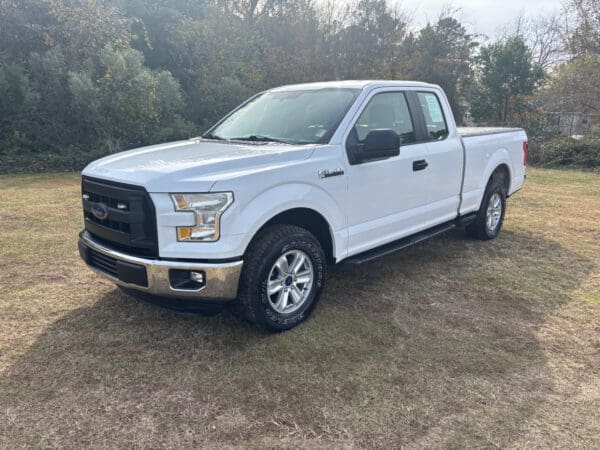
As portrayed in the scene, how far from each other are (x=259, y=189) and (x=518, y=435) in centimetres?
213

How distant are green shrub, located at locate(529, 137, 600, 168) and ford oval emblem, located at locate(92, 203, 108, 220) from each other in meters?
14.5

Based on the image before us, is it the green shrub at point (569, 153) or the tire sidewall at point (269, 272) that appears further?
the green shrub at point (569, 153)

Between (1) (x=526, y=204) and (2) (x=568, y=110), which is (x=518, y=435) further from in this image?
(2) (x=568, y=110)

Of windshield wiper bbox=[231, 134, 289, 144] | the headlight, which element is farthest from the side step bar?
the headlight

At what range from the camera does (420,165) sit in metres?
4.62

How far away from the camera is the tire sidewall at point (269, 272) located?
11.0 ft

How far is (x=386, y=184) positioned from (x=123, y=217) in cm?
→ 223

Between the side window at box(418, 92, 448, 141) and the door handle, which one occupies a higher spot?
the side window at box(418, 92, 448, 141)

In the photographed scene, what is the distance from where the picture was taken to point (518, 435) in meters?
2.57

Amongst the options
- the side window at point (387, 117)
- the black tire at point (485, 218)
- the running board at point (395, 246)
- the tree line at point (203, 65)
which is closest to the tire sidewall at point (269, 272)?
the running board at point (395, 246)

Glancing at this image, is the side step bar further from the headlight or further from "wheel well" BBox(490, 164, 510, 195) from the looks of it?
the headlight

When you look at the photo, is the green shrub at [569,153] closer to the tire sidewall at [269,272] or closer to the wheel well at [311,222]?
the wheel well at [311,222]

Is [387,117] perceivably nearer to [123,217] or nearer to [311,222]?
[311,222]

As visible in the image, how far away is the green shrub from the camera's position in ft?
46.6
